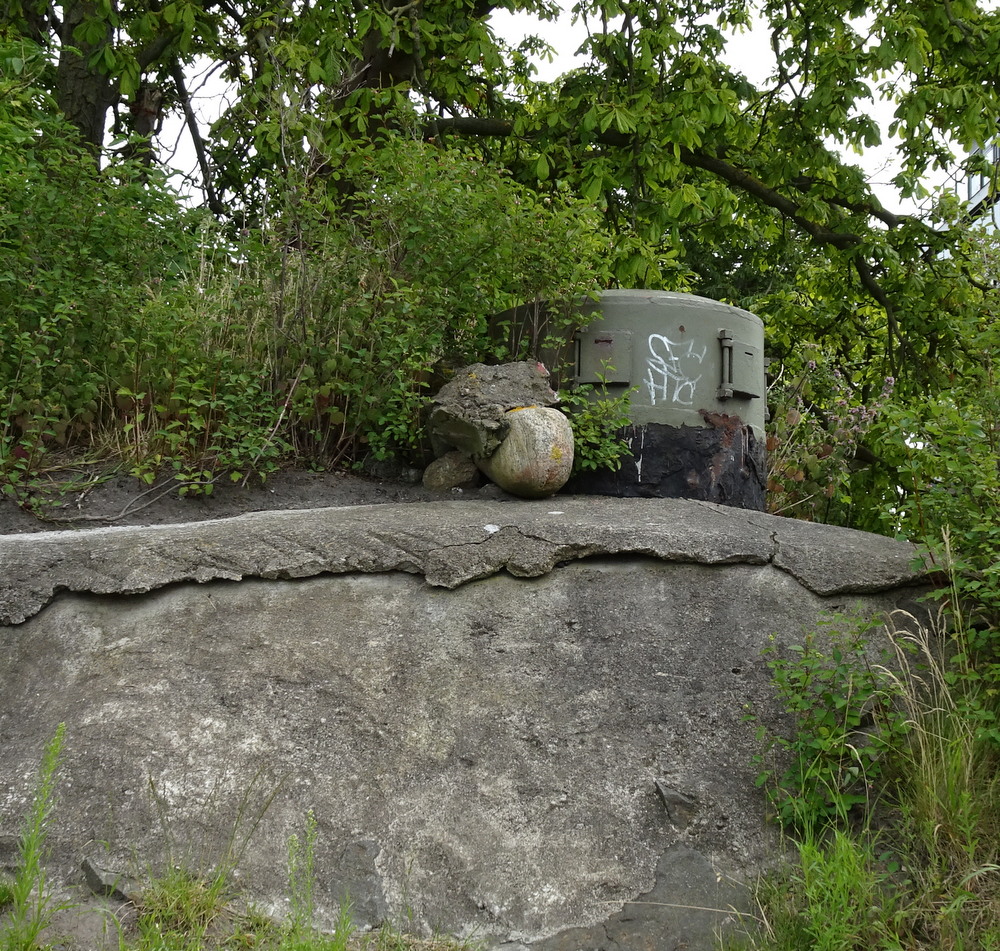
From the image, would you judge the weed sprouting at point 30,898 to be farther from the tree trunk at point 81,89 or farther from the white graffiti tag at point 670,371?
the tree trunk at point 81,89

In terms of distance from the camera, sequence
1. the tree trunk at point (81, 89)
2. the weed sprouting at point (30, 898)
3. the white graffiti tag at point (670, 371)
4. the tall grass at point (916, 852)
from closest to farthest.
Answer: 1. the weed sprouting at point (30, 898)
2. the tall grass at point (916, 852)
3. the white graffiti tag at point (670, 371)
4. the tree trunk at point (81, 89)

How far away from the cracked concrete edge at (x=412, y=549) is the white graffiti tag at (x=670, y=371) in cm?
113

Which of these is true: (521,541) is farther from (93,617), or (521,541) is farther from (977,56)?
(977,56)

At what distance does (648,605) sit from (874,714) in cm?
100

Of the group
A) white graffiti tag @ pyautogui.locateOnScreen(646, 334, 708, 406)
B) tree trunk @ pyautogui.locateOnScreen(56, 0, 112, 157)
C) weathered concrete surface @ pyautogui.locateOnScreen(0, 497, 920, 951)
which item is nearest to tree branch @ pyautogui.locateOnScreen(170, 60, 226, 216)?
tree trunk @ pyautogui.locateOnScreen(56, 0, 112, 157)

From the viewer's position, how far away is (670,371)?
5879 mm

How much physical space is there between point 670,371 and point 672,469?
0.59 meters

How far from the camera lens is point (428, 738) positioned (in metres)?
3.70

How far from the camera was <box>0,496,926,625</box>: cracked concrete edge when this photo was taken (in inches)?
160

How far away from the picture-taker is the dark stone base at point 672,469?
5.72m

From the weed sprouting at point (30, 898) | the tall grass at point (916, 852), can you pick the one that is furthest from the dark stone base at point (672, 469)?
the weed sprouting at point (30, 898)

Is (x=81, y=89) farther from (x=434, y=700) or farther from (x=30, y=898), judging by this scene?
(x=30, y=898)

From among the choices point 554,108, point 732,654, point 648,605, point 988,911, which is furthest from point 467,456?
point 554,108

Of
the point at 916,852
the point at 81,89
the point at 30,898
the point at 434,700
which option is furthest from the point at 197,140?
the point at 916,852
